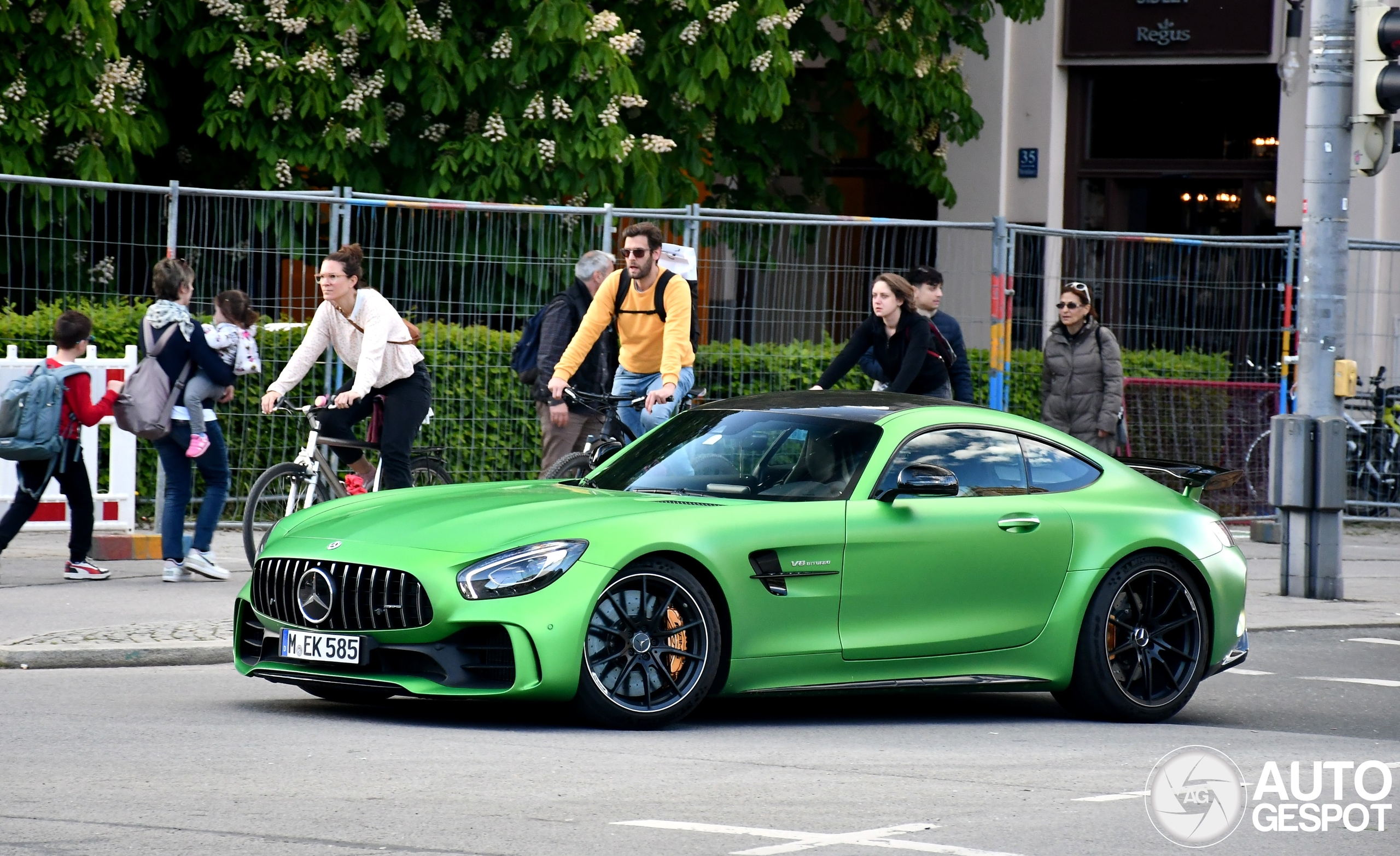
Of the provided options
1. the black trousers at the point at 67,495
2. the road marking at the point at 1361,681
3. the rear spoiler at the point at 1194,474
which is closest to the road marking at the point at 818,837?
the rear spoiler at the point at 1194,474

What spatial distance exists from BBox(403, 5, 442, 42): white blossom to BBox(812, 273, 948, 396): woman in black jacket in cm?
610

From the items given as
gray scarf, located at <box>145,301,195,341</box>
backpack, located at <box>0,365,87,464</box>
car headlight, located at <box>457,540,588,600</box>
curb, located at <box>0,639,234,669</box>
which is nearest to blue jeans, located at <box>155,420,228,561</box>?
gray scarf, located at <box>145,301,195,341</box>

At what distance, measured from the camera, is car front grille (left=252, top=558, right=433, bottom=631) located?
24.1 ft

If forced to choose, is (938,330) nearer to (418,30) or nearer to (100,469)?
(100,469)

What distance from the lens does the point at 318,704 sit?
8172 mm

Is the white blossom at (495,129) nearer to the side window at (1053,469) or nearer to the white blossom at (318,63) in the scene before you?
the white blossom at (318,63)

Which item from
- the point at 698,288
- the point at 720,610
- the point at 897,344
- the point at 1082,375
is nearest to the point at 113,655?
the point at 720,610

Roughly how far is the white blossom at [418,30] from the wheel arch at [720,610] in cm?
1042

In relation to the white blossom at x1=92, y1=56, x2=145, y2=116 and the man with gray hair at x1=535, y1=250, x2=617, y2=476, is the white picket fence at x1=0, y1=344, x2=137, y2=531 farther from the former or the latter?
the white blossom at x1=92, y1=56, x2=145, y2=116

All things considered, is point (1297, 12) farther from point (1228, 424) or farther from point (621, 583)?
point (621, 583)

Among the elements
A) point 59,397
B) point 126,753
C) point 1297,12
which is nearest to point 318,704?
point 126,753

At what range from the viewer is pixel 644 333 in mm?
12609

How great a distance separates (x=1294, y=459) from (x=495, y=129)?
727 centimetres

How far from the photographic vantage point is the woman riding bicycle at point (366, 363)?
11.7 meters
